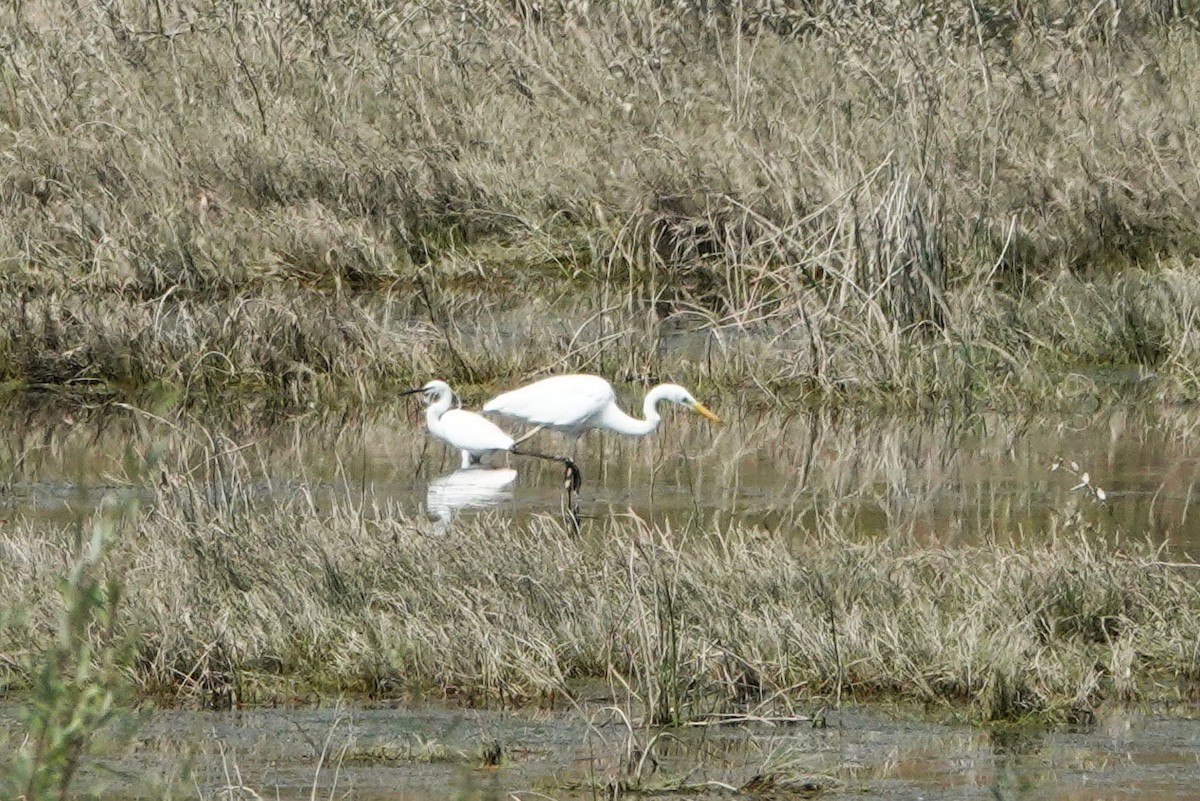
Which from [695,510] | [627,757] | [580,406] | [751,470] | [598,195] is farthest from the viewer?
[598,195]

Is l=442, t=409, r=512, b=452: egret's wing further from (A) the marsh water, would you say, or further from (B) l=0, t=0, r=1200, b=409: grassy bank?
(B) l=0, t=0, r=1200, b=409: grassy bank

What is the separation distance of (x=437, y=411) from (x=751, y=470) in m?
1.53

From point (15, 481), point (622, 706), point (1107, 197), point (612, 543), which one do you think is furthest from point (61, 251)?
point (622, 706)

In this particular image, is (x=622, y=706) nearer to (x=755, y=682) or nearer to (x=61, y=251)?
(x=755, y=682)

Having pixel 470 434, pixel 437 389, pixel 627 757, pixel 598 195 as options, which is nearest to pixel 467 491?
pixel 470 434

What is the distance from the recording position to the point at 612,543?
24.8ft

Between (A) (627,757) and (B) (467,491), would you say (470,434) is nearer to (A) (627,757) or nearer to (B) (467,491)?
(B) (467,491)

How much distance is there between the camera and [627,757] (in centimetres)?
541

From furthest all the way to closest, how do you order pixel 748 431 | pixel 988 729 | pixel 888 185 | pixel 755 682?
pixel 888 185, pixel 748 431, pixel 755 682, pixel 988 729

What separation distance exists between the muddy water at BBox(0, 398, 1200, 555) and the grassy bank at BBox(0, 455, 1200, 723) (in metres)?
0.82

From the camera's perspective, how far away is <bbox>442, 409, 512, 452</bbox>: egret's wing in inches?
410

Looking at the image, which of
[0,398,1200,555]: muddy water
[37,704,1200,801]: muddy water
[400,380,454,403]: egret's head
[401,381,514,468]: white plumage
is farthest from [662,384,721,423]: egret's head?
[37,704,1200,801]: muddy water

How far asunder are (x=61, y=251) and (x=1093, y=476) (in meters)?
6.97

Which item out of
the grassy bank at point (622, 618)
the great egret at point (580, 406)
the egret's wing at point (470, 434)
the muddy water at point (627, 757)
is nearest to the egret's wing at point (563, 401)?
the great egret at point (580, 406)
